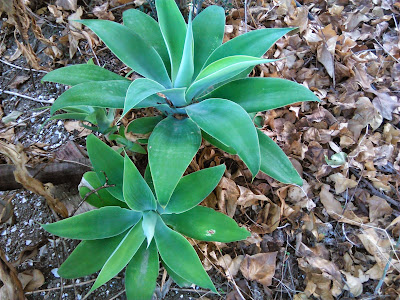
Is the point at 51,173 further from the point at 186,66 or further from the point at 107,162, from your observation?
the point at 186,66

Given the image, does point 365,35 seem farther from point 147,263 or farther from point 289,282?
point 147,263

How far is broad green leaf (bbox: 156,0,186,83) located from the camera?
34.1 inches

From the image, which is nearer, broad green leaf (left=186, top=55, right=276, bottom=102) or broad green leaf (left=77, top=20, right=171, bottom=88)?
broad green leaf (left=186, top=55, right=276, bottom=102)

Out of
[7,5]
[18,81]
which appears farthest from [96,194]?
[18,81]

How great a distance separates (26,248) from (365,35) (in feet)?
5.74

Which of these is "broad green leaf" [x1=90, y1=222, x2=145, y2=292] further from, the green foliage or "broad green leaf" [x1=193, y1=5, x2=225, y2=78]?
"broad green leaf" [x1=193, y1=5, x2=225, y2=78]

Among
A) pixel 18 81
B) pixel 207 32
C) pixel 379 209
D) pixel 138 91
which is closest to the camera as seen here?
pixel 138 91

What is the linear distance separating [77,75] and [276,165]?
0.60 m

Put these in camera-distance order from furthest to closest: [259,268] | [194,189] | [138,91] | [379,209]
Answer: [379,209], [259,268], [194,189], [138,91]

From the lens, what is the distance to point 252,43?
0.87m

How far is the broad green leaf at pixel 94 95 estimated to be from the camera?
2.44ft

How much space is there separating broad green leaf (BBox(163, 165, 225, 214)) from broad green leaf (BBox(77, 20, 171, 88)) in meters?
0.30

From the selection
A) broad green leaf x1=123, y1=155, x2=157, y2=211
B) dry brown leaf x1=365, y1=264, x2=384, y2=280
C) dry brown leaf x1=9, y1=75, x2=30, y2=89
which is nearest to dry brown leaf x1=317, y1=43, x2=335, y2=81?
dry brown leaf x1=365, y1=264, x2=384, y2=280

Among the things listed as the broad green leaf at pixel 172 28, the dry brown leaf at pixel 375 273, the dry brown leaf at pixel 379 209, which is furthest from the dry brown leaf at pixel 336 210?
the broad green leaf at pixel 172 28
